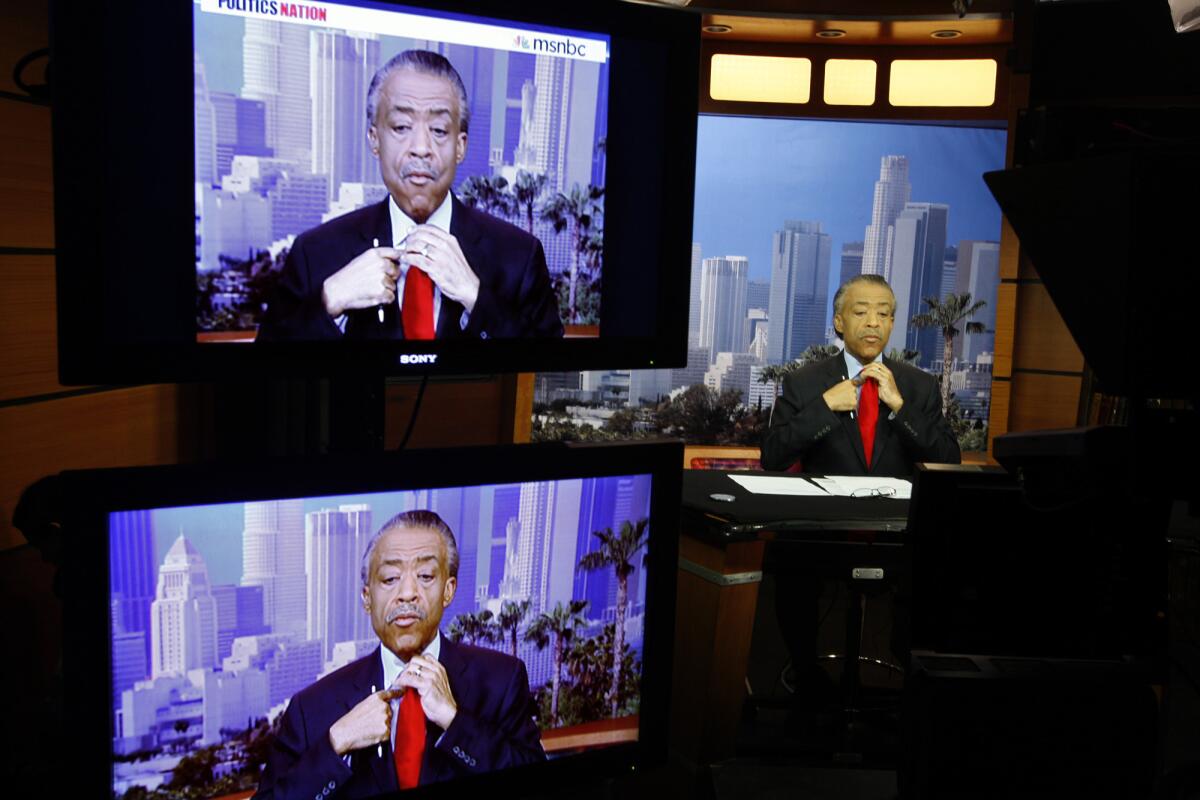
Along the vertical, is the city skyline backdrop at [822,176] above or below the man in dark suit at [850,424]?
above

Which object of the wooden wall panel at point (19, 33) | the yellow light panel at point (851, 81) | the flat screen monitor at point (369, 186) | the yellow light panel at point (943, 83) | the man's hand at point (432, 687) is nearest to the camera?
the flat screen monitor at point (369, 186)

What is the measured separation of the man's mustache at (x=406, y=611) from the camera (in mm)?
1250

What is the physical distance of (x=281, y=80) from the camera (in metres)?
1.11

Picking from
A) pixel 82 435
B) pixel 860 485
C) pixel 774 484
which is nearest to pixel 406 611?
pixel 82 435

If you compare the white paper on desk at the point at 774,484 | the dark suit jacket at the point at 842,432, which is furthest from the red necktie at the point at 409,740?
the dark suit jacket at the point at 842,432

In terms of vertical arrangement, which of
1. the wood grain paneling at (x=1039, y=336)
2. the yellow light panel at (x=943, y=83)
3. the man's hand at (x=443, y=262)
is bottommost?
the wood grain paneling at (x=1039, y=336)

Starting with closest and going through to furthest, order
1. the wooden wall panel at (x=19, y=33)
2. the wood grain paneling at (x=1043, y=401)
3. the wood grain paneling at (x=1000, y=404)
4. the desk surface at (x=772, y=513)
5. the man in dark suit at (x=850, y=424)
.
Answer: the wooden wall panel at (x=19, y=33), the desk surface at (x=772, y=513), the man in dark suit at (x=850, y=424), the wood grain paneling at (x=1043, y=401), the wood grain paneling at (x=1000, y=404)

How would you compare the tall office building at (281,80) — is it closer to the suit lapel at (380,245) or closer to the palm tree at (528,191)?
the suit lapel at (380,245)

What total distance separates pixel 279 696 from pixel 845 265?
406 centimetres

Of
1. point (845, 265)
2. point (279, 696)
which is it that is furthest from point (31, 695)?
point (845, 265)

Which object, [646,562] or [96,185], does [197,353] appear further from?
[646,562]

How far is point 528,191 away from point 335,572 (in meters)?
0.51

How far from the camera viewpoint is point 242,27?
3.57 ft

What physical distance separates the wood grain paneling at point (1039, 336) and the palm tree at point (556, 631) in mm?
3400
